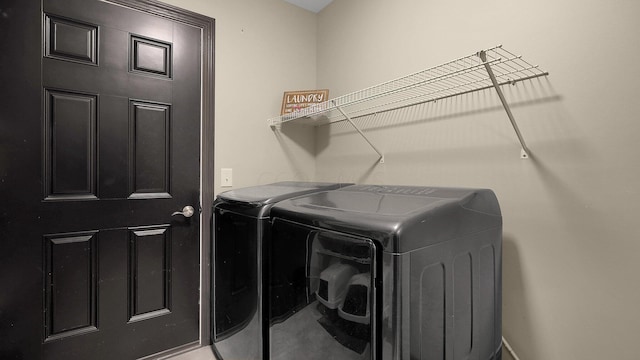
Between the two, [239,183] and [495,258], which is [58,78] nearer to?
[239,183]

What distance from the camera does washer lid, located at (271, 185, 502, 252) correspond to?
0.79m

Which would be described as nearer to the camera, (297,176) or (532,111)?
(532,111)

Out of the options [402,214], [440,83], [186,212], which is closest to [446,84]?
[440,83]

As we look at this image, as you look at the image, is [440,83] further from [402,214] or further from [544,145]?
[402,214]

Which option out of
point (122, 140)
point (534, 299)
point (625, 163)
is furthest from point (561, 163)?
point (122, 140)

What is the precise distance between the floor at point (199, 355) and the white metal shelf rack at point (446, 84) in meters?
1.62

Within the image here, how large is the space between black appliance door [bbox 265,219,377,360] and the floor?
0.81 meters

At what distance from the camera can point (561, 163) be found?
110cm

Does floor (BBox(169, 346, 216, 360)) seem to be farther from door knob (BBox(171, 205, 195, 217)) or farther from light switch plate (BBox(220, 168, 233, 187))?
light switch plate (BBox(220, 168, 233, 187))

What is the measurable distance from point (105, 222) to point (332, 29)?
2038 millimetres

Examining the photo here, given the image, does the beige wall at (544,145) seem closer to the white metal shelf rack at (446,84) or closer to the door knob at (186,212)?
the white metal shelf rack at (446,84)

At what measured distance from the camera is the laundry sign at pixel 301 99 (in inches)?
79.4

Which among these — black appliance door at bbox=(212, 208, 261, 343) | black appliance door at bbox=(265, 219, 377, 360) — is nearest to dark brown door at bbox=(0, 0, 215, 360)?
black appliance door at bbox=(212, 208, 261, 343)

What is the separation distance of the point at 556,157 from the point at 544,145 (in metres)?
0.06
